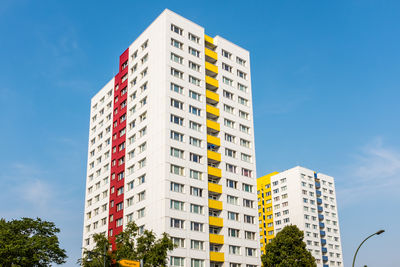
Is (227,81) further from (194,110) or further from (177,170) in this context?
(177,170)

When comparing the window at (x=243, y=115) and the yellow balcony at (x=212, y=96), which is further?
the window at (x=243, y=115)

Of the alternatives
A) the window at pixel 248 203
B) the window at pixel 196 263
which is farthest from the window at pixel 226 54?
the window at pixel 196 263

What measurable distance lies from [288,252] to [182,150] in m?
30.1

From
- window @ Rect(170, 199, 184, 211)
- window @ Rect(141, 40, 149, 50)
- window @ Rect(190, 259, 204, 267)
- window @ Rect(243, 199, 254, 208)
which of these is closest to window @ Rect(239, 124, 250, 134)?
window @ Rect(243, 199, 254, 208)

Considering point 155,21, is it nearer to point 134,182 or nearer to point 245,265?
point 134,182

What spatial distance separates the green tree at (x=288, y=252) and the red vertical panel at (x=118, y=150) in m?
29.6

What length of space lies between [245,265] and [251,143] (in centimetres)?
2206

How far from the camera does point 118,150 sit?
3179 inches

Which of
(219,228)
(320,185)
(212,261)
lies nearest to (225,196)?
(219,228)

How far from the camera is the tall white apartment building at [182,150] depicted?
66.3 meters

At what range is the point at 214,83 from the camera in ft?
261

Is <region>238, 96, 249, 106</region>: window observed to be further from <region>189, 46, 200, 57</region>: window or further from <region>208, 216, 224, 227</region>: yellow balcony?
<region>208, 216, 224, 227</region>: yellow balcony

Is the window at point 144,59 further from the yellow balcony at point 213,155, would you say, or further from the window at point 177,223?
the window at point 177,223

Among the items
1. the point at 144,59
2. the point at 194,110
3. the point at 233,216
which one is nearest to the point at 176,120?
the point at 194,110
